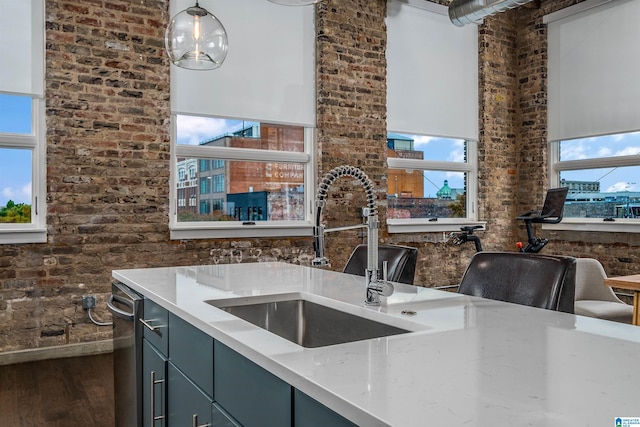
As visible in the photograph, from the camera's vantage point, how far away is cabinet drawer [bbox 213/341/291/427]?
109cm

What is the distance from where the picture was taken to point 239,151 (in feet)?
16.3

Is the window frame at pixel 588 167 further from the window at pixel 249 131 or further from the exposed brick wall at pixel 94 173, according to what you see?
the exposed brick wall at pixel 94 173

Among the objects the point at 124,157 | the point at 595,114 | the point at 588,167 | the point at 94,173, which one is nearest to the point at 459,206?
the point at 588,167

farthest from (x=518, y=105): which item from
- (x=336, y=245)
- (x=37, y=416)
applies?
(x=37, y=416)

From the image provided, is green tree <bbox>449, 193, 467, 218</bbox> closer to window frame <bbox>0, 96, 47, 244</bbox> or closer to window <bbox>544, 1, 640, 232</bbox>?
window <bbox>544, 1, 640, 232</bbox>

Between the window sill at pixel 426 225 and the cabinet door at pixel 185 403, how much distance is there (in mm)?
4121

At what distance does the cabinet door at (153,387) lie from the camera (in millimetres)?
1894

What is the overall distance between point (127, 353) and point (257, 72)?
3315mm

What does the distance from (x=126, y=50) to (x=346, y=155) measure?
90.1 inches

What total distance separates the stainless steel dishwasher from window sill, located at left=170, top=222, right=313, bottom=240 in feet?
6.57

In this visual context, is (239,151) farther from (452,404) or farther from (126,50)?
(452,404)

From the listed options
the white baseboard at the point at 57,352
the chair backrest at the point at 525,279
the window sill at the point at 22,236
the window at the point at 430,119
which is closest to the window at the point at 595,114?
the window at the point at 430,119

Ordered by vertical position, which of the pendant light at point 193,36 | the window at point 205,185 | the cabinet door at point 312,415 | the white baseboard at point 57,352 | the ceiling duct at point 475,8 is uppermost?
the ceiling duct at point 475,8

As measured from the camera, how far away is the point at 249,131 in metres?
5.04
